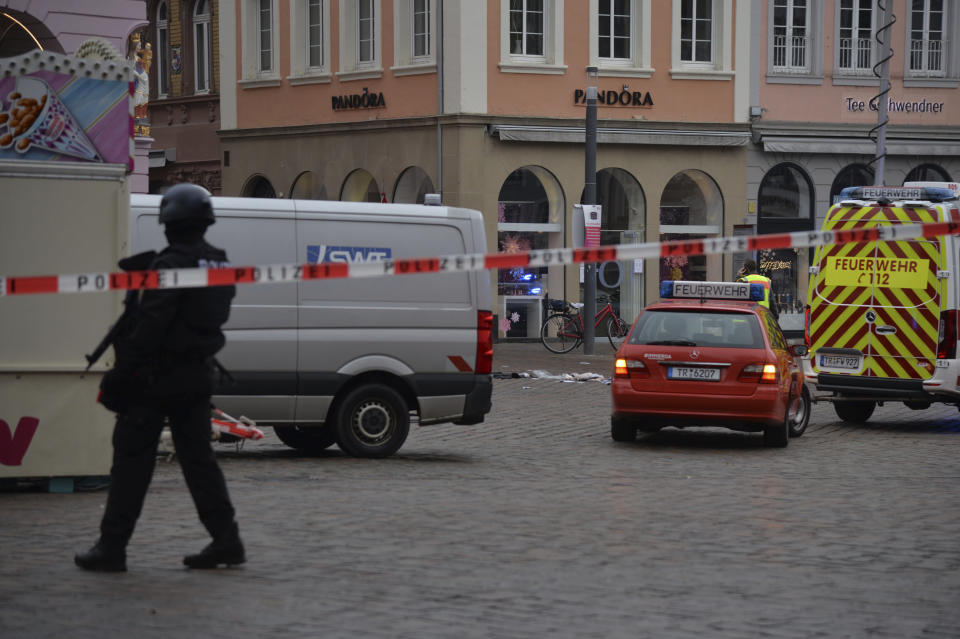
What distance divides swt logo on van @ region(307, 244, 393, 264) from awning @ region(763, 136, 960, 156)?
81.0ft

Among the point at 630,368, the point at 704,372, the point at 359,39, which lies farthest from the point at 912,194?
the point at 359,39

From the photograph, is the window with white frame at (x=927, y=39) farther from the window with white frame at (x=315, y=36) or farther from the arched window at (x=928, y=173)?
the window with white frame at (x=315, y=36)

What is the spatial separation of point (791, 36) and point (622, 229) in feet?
20.0

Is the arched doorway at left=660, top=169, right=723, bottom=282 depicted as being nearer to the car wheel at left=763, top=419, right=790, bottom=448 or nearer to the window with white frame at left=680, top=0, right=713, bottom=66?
the window with white frame at left=680, top=0, right=713, bottom=66

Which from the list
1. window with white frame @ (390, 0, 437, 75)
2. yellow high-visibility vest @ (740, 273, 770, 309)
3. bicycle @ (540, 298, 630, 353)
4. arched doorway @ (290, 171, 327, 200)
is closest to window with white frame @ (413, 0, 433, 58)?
window with white frame @ (390, 0, 437, 75)

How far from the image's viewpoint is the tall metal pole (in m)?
29.6

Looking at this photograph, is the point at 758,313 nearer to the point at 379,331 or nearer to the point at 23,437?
the point at 379,331

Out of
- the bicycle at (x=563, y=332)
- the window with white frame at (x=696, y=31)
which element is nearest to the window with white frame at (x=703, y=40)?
the window with white frame at (x=696, y=31)

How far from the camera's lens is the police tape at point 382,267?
731cm

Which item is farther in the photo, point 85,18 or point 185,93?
point 185,93

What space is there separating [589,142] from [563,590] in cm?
2334

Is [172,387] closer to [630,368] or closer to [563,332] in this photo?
[630,368]

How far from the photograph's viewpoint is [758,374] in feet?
48.8

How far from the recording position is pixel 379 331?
13.0 m
